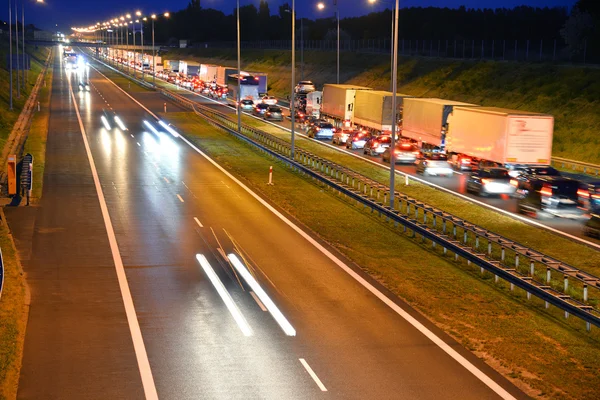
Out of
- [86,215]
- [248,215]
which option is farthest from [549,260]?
[86,215]

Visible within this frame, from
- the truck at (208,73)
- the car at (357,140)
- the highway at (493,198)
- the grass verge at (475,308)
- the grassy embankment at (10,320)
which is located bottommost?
the highway at (493,198)

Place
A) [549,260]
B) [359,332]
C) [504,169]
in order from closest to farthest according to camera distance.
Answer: [359,332]
[549,260]
[504,169]

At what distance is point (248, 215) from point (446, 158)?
18705 mm

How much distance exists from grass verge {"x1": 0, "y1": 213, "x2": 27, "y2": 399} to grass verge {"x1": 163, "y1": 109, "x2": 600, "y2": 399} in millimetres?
8281

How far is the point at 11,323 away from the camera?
57.5ft

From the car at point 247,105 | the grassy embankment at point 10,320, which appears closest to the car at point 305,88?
the car at point 247,105

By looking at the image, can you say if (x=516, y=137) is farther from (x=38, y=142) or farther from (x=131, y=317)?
(x=38, y=142)

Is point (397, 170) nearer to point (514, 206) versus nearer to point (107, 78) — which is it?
point (514, 206)

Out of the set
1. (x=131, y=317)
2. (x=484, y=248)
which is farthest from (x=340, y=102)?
(x=131, y=317)

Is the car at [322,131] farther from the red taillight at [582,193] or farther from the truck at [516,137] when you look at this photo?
the red taillight at [582,193]

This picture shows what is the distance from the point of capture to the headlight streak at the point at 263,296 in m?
17.9

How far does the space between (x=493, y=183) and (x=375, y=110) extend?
2458 cm

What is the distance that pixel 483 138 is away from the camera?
149 feet

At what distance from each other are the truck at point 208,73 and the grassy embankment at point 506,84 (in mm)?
10172
